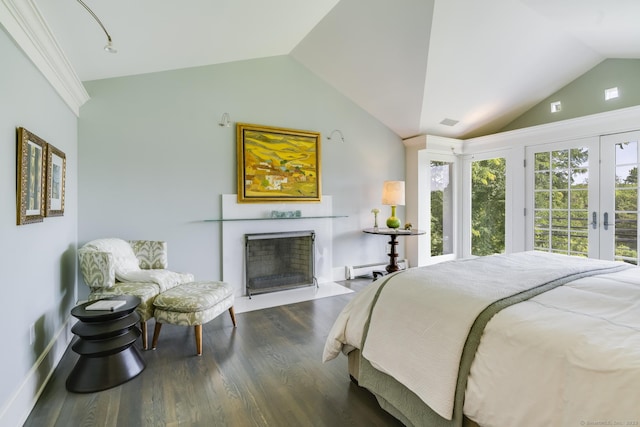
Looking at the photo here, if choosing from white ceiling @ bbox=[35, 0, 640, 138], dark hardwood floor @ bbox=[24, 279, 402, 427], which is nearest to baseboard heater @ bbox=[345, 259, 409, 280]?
dark hardwood floor @ bbox=[24, 279, 402, 427]

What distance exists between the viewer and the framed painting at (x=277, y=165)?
155 inches

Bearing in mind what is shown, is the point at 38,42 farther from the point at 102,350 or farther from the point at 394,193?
the point at 394,193

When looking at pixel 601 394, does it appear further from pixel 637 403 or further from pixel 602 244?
pixel 602 244

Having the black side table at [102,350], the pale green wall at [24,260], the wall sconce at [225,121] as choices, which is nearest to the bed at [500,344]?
the black side table at [102,350]

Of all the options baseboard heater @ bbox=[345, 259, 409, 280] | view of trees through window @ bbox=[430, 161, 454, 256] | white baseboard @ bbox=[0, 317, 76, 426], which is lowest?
white baseboard @ bbox=[0, 317, 76, 426]

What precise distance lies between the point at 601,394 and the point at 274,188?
3.60 meters

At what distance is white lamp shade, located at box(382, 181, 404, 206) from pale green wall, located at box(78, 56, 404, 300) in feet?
1.91

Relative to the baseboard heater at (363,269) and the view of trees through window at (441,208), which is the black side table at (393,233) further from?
the view of trees through window at (441,208)

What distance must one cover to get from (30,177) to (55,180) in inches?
23.0

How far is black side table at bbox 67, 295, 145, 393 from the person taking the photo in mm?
2035

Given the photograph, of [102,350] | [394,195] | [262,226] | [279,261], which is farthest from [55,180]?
[394,195]

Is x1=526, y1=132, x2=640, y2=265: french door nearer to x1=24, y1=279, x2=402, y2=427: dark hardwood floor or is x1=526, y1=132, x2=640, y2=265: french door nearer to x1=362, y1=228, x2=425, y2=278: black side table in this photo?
x1=362, y1=228, x2=425, y2=278: black side table

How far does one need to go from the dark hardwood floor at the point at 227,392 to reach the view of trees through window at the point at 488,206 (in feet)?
11.3

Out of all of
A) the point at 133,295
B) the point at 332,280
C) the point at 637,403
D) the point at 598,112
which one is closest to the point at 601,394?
the point at 637,403
